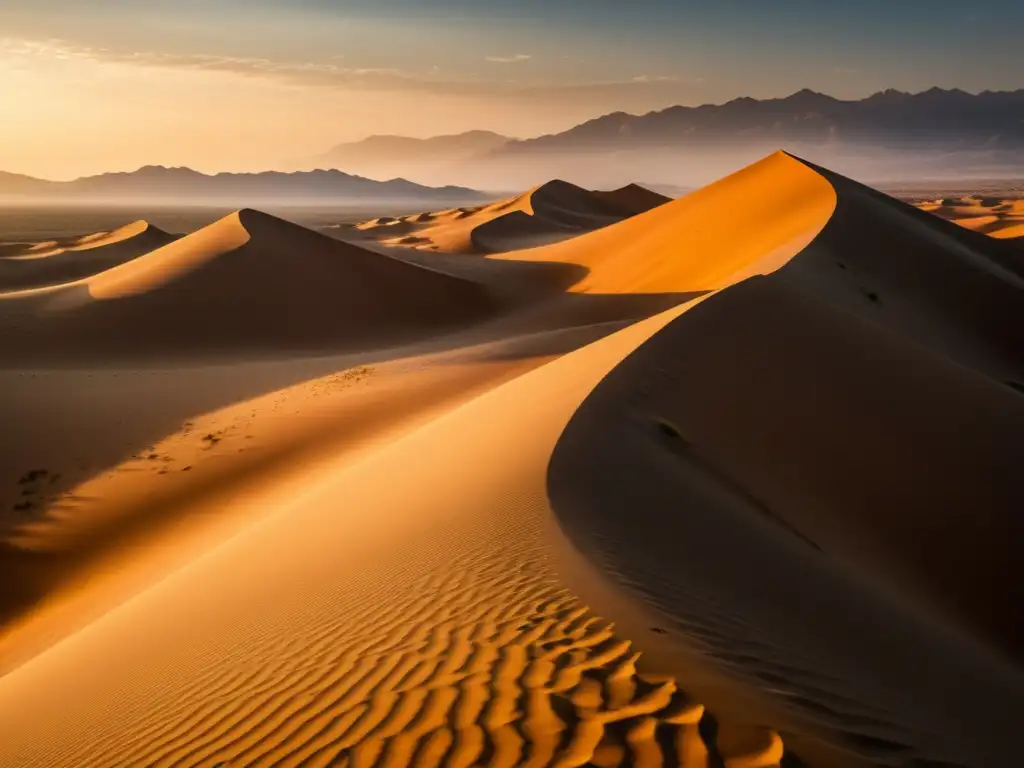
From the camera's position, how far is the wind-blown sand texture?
3.43m

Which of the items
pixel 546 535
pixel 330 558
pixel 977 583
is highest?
pixel 546 535

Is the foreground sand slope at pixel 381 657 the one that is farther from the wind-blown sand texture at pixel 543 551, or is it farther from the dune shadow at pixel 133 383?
the dune shadow at pixel 133 383

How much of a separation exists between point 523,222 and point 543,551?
180 ft

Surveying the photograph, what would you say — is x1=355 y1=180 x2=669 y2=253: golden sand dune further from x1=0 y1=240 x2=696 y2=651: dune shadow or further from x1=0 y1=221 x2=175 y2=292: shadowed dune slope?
x1=0 y1=240 x2=696 y2=651: dune shadow

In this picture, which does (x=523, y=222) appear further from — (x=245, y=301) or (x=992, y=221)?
(x=245, y=301)

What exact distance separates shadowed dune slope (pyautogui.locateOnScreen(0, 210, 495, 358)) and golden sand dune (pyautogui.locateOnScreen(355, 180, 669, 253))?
21.1 m

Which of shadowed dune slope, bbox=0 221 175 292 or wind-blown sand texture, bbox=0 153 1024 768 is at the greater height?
shadowed dune slope, bbox=0 221 175 292

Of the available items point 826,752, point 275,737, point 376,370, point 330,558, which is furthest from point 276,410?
point 826,752

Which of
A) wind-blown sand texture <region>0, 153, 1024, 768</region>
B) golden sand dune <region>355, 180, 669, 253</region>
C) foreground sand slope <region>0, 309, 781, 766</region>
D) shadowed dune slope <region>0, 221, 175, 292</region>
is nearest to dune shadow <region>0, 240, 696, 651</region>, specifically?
wind-blown sand texture <region>0, 153, 1024, 768</region>

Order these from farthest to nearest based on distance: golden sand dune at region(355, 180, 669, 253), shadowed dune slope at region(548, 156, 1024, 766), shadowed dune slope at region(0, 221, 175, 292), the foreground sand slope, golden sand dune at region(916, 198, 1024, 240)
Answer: golden sand dune at region(355, 180, 669, 253) → golden sand dune at region(916, 198, 1024, 240) → shadowed dune slope at region(0, 221, 175, 292) → shadowed dune slope at region(548, 156, 1024, 766) → the foreground sand slope

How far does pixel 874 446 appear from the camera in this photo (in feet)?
28.6

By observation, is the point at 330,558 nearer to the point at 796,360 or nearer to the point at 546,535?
the point at 546,535

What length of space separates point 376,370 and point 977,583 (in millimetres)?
11437

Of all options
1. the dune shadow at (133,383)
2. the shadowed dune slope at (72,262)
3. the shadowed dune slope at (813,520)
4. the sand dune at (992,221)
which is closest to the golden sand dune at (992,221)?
the sand dune at (992,221)
